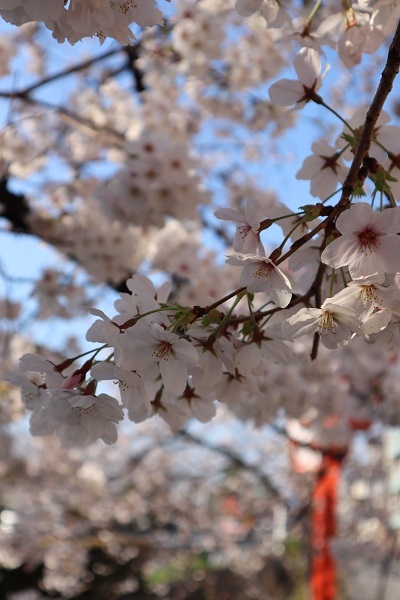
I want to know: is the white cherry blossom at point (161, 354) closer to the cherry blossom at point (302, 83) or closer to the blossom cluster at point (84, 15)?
the blossom cluster at point (84, 15)

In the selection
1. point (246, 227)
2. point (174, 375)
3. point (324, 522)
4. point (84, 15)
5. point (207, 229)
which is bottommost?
point (174, 375)

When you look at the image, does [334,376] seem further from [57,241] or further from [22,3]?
[22,3]

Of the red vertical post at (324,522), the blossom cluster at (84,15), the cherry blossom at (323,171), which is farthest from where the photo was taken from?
the red vertical post at (324,522)

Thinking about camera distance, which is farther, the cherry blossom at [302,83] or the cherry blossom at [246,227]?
the cherry blossom at [302,83]

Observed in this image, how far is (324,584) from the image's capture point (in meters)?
4.58

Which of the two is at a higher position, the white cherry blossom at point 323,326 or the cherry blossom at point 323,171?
the cherry blossom at point 323,171

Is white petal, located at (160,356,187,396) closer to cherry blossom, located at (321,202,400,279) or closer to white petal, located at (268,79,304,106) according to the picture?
cherry blossom, located at (321,202,400,279)

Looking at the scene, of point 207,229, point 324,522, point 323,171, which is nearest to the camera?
point 323,171

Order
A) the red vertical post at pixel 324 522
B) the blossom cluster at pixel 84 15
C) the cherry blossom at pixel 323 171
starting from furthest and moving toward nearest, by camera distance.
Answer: the red vertical post at pixel 324 522
the cherry blossom at pixel 323 171
the blossom cluster at pixel 84 15

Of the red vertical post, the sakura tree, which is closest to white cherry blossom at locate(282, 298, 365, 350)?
the sakura tree

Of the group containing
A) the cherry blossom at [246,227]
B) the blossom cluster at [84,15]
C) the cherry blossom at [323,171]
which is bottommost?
the cherry blossom at [246,227]

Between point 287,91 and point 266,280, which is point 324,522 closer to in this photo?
point 287,91

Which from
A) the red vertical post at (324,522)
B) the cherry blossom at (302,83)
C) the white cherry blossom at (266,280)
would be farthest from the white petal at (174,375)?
the red vertical post at (324,522)

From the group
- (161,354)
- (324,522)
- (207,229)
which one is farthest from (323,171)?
(324,522)
